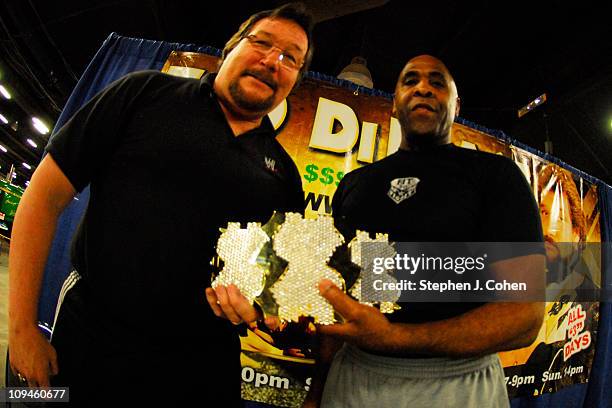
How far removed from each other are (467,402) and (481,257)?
359mm

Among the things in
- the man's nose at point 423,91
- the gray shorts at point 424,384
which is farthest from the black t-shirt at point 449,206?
the man's nose at point 423,91

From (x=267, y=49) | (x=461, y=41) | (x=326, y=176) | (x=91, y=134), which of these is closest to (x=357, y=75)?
(x=326, y=176)

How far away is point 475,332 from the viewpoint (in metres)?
0.67

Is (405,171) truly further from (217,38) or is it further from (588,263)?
(217,38)

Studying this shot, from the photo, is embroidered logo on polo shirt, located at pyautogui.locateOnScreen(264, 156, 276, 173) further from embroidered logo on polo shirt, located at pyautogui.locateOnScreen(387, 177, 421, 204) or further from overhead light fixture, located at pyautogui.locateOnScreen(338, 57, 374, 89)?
overhead light fixture, located at pyautogui.locateOnScreen(338, 57, 374, 89)

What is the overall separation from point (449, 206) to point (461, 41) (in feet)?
10.8

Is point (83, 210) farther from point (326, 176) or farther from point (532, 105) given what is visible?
point (532, 105)

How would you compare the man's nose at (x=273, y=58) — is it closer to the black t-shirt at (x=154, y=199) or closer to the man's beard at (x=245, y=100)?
the man's beard at (x=245, y=100)

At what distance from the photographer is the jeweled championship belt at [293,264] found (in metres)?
0.58

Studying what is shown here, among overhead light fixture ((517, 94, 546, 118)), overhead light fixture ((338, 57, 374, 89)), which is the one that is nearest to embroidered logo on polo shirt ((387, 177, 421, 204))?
overhead light fixture ((338, 57, 374, 89))

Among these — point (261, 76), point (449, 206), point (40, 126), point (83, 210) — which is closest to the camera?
point (449, 206)

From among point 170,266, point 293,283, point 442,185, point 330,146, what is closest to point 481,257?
point 442,185

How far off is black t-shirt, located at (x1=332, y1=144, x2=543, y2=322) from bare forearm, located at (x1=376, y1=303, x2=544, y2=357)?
0.08m

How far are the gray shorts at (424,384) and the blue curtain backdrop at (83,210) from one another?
58.9 inches
